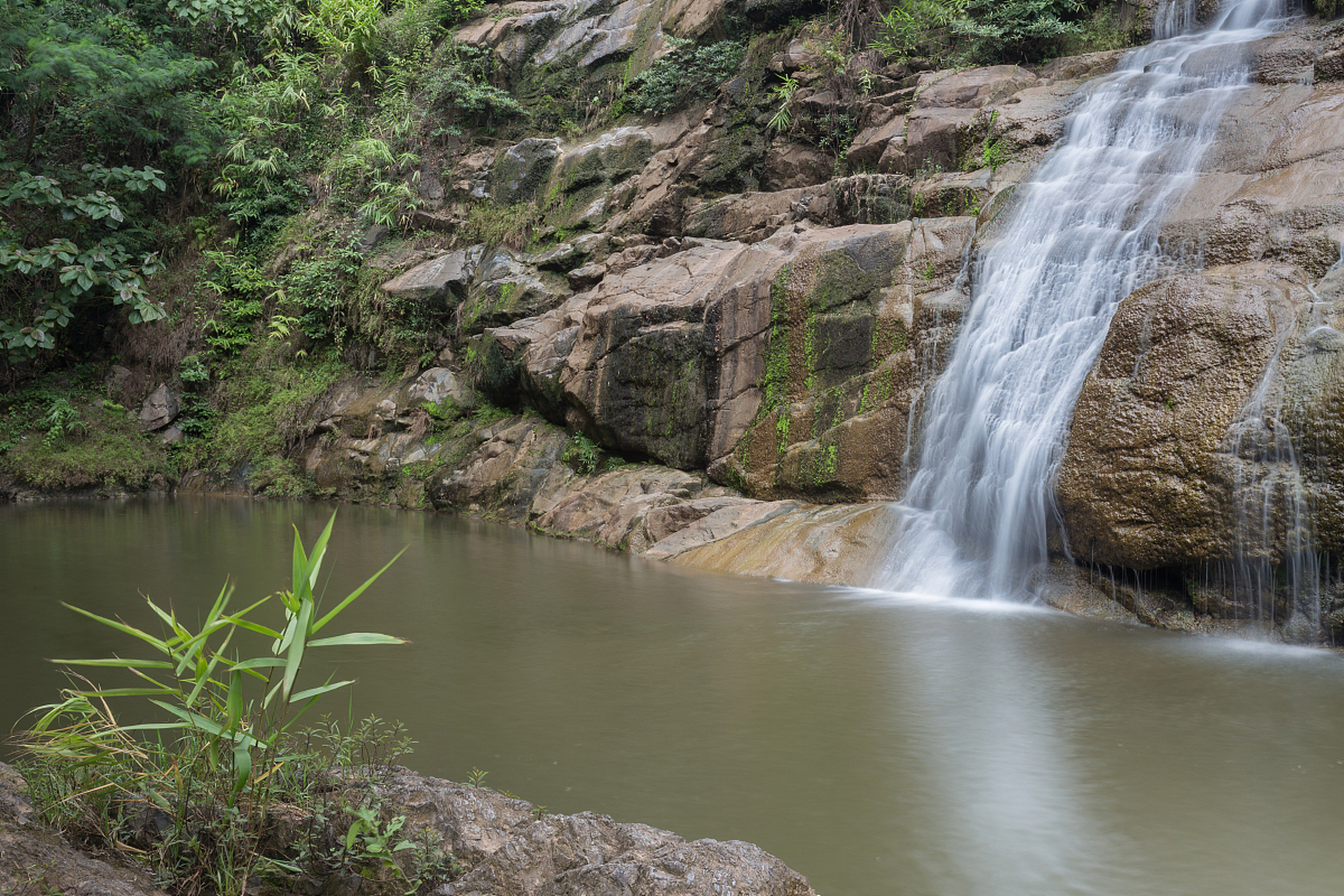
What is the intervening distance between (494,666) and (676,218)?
1068 centimetres

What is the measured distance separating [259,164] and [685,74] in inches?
380

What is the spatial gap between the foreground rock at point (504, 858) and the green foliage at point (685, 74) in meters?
15.7

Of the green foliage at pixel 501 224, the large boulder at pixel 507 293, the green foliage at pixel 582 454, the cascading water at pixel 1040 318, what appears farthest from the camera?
the green foliage at pixel 501 224

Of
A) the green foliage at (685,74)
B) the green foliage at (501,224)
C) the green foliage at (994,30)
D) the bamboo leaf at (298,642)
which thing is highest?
the green foliage at (685,74)

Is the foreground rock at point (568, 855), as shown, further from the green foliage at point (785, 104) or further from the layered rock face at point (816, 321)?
the green foliage at point (785, 104)

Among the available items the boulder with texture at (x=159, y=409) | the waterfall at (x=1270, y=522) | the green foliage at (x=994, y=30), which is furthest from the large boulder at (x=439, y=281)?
the waterfall at (x=1270, y=522)

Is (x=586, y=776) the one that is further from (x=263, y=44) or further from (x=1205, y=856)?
(x=263, y=44)

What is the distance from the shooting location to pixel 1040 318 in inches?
334

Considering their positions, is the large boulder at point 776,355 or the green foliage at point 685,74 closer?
the large boulder at point 776,355

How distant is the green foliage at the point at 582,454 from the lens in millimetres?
12500

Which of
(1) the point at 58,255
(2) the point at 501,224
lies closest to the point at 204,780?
(2) the point at 501,224

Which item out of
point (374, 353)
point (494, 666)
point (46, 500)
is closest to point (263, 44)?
point (374, 353)

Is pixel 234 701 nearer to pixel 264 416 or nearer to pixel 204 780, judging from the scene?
pixel 204 780

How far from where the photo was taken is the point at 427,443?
15.3m
